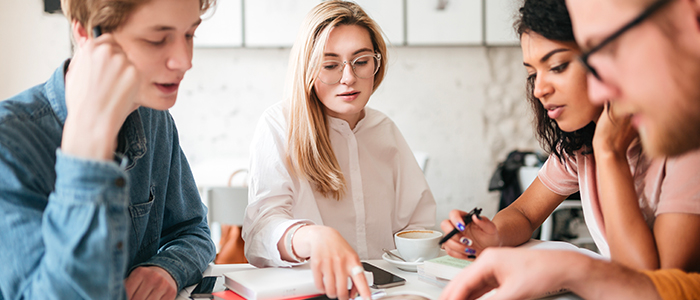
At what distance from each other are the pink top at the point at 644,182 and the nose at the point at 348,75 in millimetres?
592

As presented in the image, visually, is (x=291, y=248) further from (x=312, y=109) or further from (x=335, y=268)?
(x=312, y=109)

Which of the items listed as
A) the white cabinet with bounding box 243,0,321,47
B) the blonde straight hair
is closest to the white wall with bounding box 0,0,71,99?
the white cabinet with bounding box 243,0,321,47

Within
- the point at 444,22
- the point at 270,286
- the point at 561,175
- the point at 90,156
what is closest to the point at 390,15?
the point at 444,22

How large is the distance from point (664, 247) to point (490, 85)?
8.61 feet

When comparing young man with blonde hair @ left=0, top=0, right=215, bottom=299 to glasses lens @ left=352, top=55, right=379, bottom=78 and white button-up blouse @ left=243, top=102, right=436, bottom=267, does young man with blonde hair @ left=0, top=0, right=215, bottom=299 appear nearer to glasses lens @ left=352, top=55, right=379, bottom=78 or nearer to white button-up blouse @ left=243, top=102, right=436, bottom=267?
white button-up blouse @ left=243, top=102, right=436, bottom=267

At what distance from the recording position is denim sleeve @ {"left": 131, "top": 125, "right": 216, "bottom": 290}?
96 cm

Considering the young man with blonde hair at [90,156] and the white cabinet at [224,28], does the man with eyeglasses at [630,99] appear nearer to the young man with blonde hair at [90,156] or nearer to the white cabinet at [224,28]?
the young man with blonde hair at [90,156]

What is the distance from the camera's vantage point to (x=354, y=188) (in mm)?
1495

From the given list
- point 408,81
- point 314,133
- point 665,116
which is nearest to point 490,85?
point 408,81

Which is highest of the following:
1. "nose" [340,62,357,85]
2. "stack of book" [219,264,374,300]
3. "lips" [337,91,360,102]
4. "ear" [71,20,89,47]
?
"ear" [71,20,89,47]

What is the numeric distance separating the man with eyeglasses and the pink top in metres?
0.22

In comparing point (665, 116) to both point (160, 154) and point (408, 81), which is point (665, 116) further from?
point (408, 81)

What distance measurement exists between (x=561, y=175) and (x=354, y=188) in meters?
0.61

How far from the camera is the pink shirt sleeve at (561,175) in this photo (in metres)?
1.21
